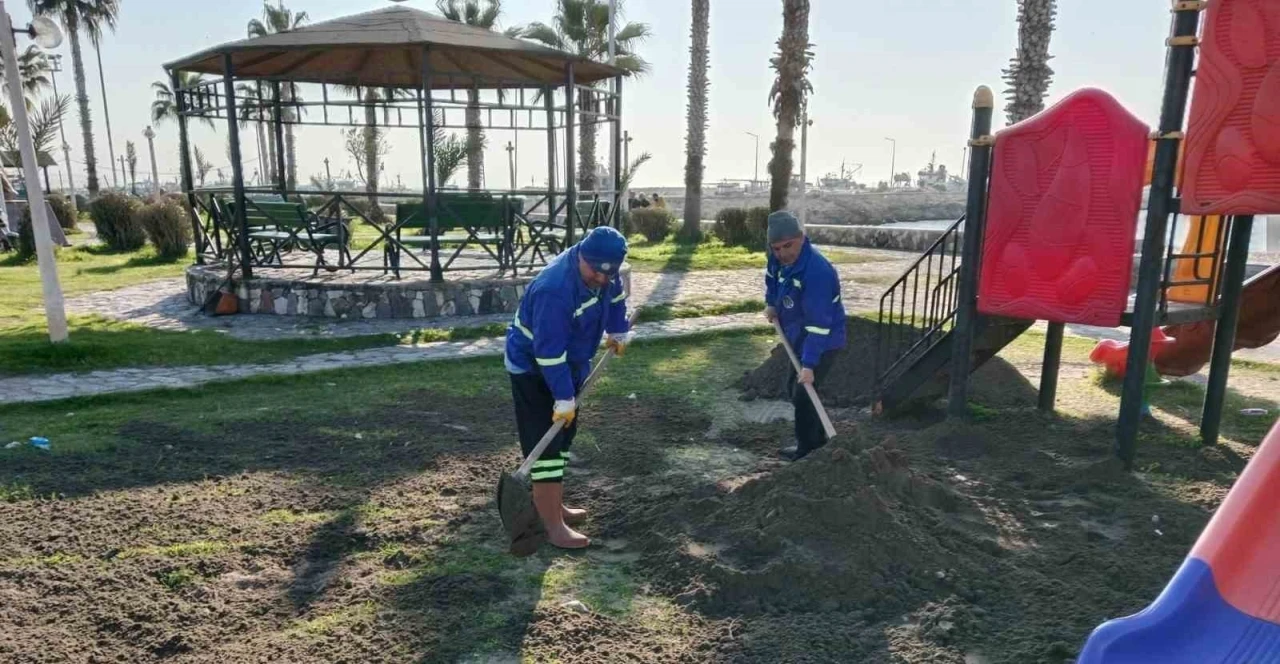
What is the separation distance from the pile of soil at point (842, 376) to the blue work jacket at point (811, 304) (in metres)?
1.78

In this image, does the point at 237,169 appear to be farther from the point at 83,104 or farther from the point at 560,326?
the point at 83,104

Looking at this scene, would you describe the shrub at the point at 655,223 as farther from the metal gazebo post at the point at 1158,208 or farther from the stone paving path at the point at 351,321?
the metal gazebo post at the point at 1158,208

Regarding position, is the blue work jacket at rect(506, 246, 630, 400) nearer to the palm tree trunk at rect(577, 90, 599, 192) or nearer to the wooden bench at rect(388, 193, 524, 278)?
the wooden bench at rect(388, 193, 524, 278)

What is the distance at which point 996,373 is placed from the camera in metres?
6.87

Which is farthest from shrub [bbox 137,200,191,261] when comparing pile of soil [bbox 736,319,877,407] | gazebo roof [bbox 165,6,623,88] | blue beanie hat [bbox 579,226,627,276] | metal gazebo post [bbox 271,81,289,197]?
blue beanie hat [bbox 579,226,627,276]

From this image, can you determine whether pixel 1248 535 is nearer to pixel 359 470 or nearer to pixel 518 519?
pixel 518 519

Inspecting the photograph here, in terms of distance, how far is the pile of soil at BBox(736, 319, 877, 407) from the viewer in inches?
271

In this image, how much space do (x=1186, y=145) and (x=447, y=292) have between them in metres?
7.98

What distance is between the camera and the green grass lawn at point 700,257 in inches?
660

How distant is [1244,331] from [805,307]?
4.20m

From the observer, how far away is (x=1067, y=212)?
16.2 ft

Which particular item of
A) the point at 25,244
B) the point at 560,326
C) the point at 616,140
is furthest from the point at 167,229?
the point at 560,326

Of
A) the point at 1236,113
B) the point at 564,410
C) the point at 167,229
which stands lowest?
the point at 564,410

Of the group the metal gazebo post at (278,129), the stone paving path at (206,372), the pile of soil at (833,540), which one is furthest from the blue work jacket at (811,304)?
the metal gazebo post at (278,129)
